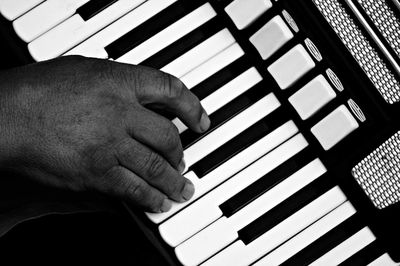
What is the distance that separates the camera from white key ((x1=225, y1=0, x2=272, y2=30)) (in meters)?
1.02

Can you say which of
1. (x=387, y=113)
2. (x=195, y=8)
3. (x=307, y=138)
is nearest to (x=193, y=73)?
(x=195, y=8)

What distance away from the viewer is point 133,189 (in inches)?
40.4

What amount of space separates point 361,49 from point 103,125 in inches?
19.2

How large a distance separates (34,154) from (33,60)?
18 centimetres

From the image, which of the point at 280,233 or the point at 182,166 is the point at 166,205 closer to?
the point at 182,166

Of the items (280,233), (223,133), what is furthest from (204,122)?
(280,233)

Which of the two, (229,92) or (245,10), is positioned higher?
(245,10)

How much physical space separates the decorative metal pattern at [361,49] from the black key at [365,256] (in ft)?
0.94

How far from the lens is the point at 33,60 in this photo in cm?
108

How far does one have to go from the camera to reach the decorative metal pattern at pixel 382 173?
1015mm

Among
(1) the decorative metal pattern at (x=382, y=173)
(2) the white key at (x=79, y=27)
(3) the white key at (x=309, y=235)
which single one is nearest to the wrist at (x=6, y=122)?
(2) the white key at (x=79, y=27)

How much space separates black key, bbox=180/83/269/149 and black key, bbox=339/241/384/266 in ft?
1.17

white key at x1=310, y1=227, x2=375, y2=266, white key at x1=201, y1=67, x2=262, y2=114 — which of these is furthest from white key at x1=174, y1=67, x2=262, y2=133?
white key at x1=310, y1=227, x2=375, y2=266

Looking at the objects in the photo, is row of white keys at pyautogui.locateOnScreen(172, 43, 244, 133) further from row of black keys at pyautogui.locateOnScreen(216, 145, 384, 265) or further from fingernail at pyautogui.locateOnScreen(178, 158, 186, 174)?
row of black keys at pyautogui.locateOnScreen(216, 145, 384, 265)
